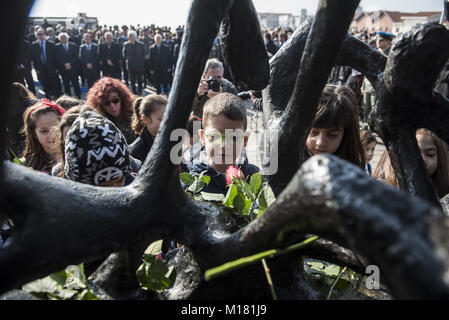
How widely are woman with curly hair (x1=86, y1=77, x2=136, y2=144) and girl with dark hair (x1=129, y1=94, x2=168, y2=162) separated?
48 cm

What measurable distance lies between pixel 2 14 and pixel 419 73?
1131mm

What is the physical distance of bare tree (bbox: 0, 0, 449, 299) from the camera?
63 cm

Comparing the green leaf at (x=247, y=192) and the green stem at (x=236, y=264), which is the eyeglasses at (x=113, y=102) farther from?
the green stem at (x=236, y=264)

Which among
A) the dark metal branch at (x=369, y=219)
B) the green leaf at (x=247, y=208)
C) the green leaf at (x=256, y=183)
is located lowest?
the green leaf at (x=247, y=208)

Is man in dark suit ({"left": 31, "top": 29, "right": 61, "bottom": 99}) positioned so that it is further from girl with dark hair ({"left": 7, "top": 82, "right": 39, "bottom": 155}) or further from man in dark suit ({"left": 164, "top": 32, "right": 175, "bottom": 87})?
girl with dark hair ({"left": 7, "top": 82, "right": 39, "bottom": 155})

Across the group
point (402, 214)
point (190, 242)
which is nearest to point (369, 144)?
point (190, 242)

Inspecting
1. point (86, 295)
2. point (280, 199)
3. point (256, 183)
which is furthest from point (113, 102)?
point (280, 199)

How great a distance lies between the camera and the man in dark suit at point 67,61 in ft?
38.2

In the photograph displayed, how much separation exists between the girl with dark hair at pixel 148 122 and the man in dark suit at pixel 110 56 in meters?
10.2

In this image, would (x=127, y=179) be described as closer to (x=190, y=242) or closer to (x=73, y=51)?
(x=190, y=242)

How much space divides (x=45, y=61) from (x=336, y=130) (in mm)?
11327

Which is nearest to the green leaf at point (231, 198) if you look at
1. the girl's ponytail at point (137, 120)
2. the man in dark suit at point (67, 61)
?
the girl's ponytail at point (137, 120)

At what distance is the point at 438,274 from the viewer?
558 mm

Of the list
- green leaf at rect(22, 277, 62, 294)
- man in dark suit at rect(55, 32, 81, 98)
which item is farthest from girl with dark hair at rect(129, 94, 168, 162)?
man in dark suit at rect(55, 32, 81, 98)
